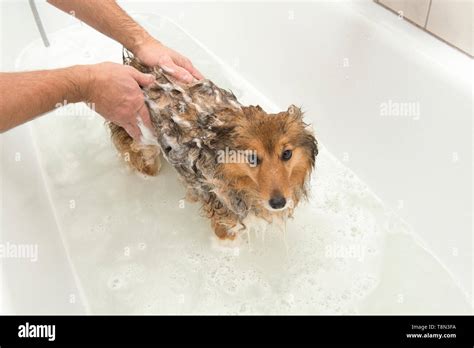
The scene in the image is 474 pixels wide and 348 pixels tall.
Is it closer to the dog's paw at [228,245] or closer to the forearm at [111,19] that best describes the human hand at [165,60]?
the forearm at [111,19]

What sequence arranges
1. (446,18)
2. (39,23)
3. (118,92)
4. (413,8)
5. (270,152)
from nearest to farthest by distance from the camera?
(270,152)
(118,92)
(446,18)
(413,8)
(39,23)

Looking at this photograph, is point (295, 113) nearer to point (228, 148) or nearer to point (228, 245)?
point (228, 148)

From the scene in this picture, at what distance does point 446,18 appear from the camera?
1.89 metres

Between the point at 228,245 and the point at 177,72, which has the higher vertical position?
the point at 177,72

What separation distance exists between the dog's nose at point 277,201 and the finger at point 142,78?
0.70 m

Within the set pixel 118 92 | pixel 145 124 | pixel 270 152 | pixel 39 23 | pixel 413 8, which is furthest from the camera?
pixel 39 23

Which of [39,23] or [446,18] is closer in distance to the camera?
[446,18]

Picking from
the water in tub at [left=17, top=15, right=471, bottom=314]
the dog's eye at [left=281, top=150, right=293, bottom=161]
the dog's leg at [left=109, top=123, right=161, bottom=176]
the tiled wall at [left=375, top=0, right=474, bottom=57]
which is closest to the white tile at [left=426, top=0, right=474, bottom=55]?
the tiled wall at [left=375, top=0, right=474, bottom=57]

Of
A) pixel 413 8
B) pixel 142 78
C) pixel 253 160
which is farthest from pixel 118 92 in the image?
pixel 413 8

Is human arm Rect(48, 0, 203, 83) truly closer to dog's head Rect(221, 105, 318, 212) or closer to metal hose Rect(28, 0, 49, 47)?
dog's head Rect(221, 105, 318, 212)

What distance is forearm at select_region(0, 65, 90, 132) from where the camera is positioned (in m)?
1.46

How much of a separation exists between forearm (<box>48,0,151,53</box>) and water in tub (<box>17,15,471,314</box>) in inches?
24.7

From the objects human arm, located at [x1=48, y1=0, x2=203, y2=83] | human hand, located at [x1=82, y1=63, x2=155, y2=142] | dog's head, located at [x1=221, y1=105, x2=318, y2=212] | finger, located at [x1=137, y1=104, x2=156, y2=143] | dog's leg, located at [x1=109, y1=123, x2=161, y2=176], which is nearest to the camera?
dog's head, located at [x1=221, y1=105, x2=318, y2=212]
